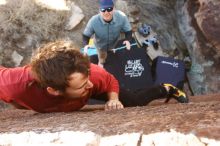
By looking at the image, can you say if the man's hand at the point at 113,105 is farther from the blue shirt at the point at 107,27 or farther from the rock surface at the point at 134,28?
the rock surface at the point at 134,28

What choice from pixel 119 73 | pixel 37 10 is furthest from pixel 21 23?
pixel 119 73

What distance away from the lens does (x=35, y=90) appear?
9.48 feet

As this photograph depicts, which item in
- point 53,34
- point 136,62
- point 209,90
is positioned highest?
point 53,34

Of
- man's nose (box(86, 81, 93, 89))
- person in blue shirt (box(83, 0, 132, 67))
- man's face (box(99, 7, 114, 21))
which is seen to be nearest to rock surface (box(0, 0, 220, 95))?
person in blue shirt (box(83, 0, 132, 67))

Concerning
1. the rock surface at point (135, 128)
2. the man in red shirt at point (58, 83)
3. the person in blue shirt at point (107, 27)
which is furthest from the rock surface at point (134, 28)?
the rock surface at point (135, 128)

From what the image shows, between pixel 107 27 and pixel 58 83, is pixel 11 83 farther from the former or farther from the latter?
pixel 107 27

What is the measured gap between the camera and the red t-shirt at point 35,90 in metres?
2.87

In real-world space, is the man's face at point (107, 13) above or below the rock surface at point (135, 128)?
above

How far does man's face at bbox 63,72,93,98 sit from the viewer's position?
261 cm

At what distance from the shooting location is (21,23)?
634 cm

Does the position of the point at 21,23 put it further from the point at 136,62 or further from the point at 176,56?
the point at 176,56

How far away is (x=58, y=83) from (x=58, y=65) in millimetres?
102

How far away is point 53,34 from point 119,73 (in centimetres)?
129

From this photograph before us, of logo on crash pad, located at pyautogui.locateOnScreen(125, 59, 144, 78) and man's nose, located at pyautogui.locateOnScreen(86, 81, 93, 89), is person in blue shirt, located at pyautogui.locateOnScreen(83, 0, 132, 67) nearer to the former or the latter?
logo on crash pad, located at pyautogui.locateOnScreen(125, 59, 144, 78)
